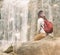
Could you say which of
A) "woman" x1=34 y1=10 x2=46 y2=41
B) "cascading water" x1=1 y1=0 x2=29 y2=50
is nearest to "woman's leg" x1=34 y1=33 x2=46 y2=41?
"woman" x1=34 y1=10 x2=46 y2=41

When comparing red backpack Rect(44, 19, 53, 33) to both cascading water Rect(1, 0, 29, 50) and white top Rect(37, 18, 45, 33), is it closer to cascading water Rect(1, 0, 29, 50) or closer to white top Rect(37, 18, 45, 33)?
white top Rect(37, 18, 45, 33)

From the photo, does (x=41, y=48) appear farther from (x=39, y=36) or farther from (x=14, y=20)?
(x=14, y=20)

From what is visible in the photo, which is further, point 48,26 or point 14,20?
point 14,20

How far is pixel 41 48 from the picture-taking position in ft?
6.77

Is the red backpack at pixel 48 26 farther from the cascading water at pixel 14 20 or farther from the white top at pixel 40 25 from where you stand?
the cascading water at pixel 14 20

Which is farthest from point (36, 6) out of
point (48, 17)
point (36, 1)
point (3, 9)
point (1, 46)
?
point (1, 46)

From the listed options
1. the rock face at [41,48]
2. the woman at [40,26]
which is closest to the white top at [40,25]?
the woman at [40,26]

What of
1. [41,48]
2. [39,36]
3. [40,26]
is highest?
Result: [40,26]

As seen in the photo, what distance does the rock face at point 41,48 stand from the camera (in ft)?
6.60

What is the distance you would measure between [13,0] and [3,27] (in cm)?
35

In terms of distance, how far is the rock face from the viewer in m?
2.01

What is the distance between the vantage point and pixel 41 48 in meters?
2.06

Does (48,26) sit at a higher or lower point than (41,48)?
higher

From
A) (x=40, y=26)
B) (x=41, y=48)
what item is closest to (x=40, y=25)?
(x=40, y=26)
